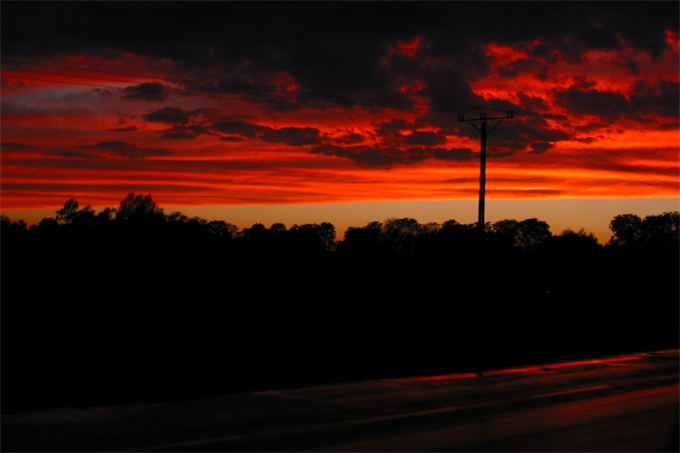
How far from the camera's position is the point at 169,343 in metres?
19.0

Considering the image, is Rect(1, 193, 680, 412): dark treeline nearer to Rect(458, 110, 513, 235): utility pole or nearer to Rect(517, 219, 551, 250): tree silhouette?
Rect(458, 110, 513, 235): utility pole

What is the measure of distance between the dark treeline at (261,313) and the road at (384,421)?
1.30m

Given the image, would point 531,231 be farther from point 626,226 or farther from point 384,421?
point 384,421

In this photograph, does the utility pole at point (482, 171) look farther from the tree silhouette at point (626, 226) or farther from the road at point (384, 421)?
the tree silhouette at point (626, 226)

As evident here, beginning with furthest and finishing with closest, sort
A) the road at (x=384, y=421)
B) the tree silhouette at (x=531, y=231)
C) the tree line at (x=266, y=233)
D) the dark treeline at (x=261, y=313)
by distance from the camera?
1. the tree silhouette at (x=531, y=231)
2. the tree line at (x=266, y=233)
3. the dark treeline at (x=261, y=313)
4. the road at (x=384, y=421)

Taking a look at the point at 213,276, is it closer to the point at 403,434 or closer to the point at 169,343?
the point at 169,343

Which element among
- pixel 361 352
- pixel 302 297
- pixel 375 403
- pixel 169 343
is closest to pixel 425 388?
pixel 375 403

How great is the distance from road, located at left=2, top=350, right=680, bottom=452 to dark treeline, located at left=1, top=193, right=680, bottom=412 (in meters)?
1.30

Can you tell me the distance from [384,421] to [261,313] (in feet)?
49.4

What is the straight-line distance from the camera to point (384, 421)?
10.0 m

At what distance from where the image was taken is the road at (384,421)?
8.62 meters

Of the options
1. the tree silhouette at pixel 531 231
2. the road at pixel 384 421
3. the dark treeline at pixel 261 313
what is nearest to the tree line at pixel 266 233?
the dark treeline at pixel 261 313

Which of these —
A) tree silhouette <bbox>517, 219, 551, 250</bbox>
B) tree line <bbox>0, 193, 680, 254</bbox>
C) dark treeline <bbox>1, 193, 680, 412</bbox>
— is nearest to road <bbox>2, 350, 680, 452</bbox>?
dark treeline <bbox>1, 193, 680, 412</bbox>

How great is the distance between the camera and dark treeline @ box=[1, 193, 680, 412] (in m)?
14.7
